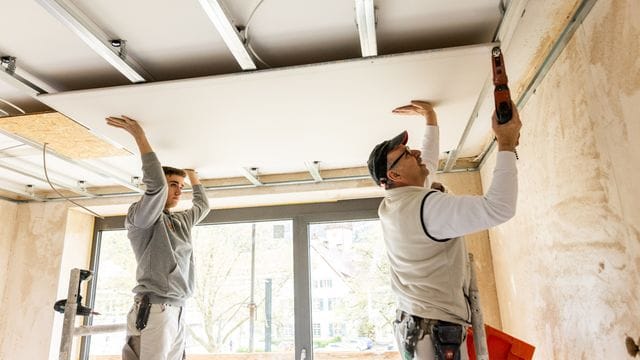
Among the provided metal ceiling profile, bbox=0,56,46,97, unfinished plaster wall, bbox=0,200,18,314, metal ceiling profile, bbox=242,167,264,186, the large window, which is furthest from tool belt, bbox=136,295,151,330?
unfinished plaster wall, bbox=0,200,18,314

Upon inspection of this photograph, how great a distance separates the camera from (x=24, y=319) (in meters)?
3.50

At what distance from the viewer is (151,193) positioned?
78.0 inches

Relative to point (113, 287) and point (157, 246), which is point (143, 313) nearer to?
point (157, 246)

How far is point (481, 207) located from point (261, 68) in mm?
1164

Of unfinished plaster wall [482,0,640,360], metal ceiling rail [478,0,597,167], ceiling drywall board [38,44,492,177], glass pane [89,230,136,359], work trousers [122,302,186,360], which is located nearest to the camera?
unfinished plaster wall [482,0,640,360]

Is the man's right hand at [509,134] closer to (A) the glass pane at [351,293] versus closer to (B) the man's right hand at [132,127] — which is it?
(B) the man's right hand at [132,127]

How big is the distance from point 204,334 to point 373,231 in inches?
69.5

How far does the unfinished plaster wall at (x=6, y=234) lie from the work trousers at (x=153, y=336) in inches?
93.9

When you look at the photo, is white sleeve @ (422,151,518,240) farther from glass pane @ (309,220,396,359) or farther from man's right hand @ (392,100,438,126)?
glass pane @ (309,220,396,359)

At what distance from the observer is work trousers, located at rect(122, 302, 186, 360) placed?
1961mm

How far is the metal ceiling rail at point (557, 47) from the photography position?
137 cm

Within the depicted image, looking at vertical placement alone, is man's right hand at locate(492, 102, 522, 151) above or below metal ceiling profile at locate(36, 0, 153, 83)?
below

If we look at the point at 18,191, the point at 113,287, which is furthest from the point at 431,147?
the point at 18,191

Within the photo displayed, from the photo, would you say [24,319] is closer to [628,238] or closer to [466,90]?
[466,90]
